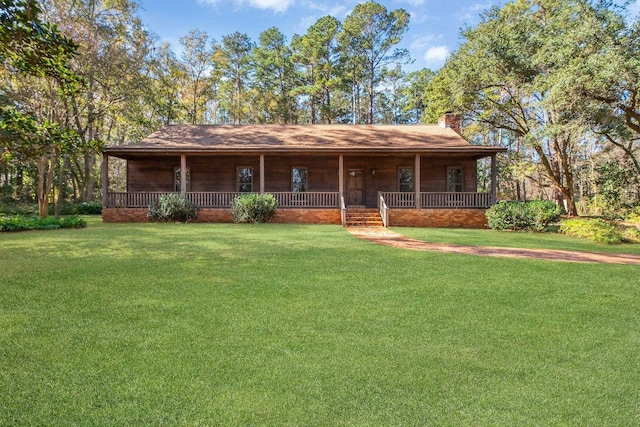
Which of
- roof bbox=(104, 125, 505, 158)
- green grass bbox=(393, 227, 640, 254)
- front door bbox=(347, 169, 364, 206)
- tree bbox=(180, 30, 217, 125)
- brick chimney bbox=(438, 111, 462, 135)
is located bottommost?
green grass bbox=(393, 227, 640, 254)

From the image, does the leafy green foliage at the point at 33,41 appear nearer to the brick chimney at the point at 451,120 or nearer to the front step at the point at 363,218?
the front step at the point at 363,218

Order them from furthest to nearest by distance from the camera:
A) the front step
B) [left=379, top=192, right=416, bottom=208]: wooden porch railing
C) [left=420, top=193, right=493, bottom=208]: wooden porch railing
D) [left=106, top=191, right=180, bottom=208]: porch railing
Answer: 1. [left=379, top=192, right=416, bottom=208]: wooden porch railing
2. [left=420, top=193, right=493, bottom=208]: wooden porch railing
3. [left=106, top=191, right=180, bottom=208]: porch railing
4. the front step

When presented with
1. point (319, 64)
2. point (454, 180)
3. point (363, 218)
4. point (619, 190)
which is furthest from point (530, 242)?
point (319, 64)

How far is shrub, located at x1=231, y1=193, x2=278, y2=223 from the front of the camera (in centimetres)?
1438

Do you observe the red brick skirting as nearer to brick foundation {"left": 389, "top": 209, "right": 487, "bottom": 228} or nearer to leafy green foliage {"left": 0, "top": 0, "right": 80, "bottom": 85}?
brick foundation {"left": 389, "top": 209, "right": 487, "bottom": 228}

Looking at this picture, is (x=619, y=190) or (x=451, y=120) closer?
(x=619, y=190)

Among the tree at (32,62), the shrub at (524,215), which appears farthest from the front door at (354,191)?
the tree at (32,62)

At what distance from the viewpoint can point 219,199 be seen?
16.0 metres

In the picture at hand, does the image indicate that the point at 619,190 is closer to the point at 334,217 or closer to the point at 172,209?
the point at 334,217

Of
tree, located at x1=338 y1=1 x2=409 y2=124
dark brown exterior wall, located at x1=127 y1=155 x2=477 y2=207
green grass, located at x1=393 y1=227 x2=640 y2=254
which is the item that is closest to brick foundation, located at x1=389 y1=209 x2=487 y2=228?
dark brown exterior wall, located at x1=127 y1=155 x2=477 y2=207

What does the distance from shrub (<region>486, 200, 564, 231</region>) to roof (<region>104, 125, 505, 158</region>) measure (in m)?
2.83

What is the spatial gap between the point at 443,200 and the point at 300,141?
7450 millimetres

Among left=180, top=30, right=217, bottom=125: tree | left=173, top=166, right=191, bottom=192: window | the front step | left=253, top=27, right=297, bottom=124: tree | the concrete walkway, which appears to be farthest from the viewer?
left=253, top=27, right=297, bottom=124: tree

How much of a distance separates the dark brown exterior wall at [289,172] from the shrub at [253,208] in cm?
299
